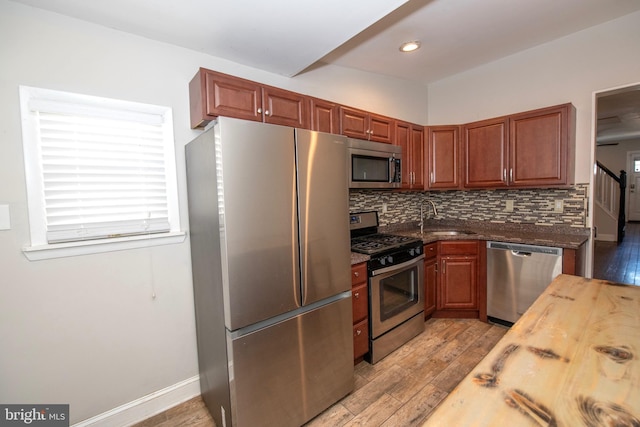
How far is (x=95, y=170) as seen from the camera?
1.69 meters

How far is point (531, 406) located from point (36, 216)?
7.40 ft

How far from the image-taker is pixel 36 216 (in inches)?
60.2

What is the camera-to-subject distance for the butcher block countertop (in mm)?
619

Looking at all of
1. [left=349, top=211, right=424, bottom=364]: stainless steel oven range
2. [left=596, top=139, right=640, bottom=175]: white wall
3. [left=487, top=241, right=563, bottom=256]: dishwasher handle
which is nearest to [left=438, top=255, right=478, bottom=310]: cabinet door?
[left=487, top=241, right=563, bottom=256]: dishwasher handle

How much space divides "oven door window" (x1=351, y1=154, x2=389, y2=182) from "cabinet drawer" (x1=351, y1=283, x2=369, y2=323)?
2.96 ft

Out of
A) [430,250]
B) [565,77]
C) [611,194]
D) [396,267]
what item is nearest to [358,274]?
[396,267]

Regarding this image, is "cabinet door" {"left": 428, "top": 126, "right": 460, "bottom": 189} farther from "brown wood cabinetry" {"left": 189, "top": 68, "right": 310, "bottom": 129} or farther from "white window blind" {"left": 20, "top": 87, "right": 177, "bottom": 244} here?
"white window blind" {"left": 20, "top": 87, "right": 177, "bottom": 244}

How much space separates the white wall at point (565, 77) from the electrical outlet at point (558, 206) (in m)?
0.25

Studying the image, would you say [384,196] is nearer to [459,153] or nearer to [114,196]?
[459,153]

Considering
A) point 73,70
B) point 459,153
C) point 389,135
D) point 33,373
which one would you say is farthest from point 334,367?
point 459,153

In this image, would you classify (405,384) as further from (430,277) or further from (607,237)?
(607,237)

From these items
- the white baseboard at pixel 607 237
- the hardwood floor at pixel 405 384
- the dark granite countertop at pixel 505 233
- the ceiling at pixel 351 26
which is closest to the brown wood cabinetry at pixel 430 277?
the dark granite countertop at pixel 505 233

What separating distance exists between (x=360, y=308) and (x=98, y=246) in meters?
1.79

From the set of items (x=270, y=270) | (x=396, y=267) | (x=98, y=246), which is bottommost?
(x=396, y=267)
